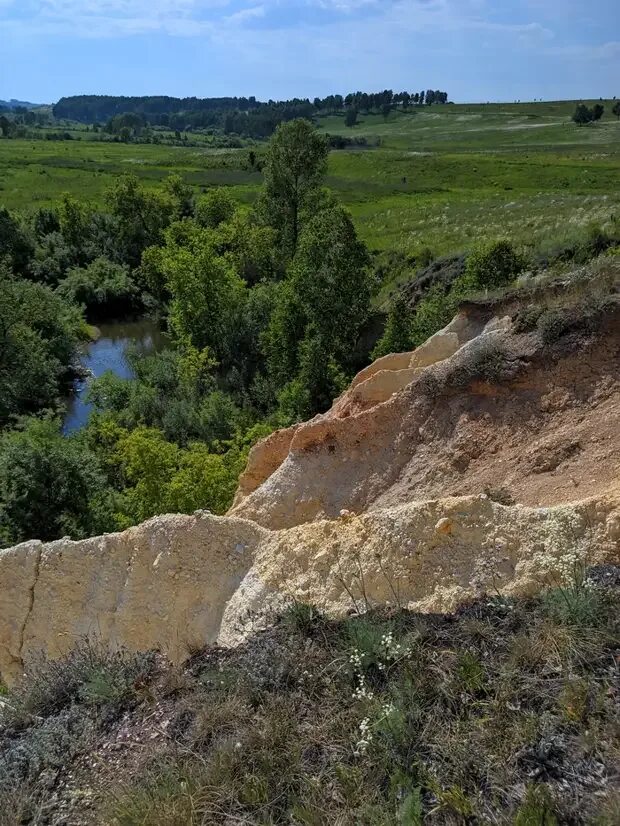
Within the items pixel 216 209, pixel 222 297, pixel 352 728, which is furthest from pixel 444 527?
pixel 216 209

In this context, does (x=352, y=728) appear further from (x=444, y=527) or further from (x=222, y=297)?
(x=222, y=297)

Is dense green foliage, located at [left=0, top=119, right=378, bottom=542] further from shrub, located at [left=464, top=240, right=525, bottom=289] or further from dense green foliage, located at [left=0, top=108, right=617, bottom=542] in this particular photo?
shrub, located at [left=464, top=240, right=525, bottom=289]

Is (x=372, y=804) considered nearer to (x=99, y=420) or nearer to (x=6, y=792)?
(x=6, y=792)

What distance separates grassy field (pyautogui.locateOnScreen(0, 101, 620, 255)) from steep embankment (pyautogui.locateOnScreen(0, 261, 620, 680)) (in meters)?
21.9

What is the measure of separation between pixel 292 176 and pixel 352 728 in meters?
44.3

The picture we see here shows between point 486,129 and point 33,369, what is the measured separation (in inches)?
6149

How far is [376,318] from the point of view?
107 feet

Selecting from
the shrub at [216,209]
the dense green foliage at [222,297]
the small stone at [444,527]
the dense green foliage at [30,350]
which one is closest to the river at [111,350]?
the dense green foliage at [222,297]

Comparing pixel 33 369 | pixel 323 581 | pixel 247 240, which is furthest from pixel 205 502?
pixel 247 240

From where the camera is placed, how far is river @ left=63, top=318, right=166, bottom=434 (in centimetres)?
3866

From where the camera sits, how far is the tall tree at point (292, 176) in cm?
4400

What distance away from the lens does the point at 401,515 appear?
28.3 ft

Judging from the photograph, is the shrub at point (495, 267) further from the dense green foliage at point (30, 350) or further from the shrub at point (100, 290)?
the shrub at point (100, 290)

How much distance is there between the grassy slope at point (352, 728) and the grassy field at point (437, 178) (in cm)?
2956
